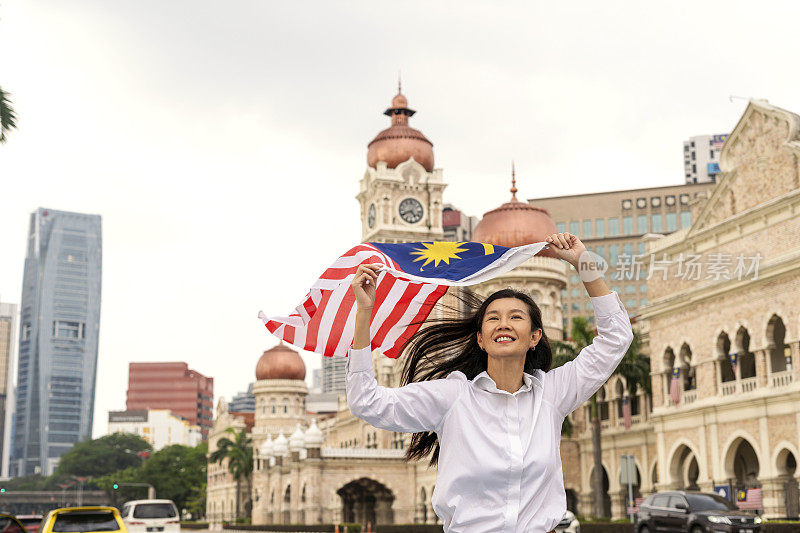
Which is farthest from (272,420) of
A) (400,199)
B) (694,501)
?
(694,501)

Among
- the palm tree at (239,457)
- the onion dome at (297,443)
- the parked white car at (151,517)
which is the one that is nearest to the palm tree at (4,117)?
the parked white car at (151,517)

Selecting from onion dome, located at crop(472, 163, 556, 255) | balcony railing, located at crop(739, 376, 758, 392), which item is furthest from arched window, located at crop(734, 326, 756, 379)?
onion dome, located at crop(472, 163, 556, 255)

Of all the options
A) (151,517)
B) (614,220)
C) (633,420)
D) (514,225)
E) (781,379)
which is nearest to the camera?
(151,517)

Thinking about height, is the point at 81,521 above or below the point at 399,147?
below

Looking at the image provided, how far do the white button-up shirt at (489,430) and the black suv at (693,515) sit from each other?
18.6 meters

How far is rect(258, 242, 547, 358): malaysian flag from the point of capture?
5211 millimetres

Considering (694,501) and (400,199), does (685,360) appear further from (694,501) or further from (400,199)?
(400,199)

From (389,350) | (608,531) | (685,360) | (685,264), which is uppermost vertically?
(685,264)

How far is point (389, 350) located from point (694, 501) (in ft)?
61.7

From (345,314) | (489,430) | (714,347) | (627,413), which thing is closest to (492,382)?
(489,430)

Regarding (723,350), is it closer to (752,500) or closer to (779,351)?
(779,351)

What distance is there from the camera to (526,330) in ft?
14.1

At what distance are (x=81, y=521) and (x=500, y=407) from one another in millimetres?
12858

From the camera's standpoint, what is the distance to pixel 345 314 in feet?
17.3
